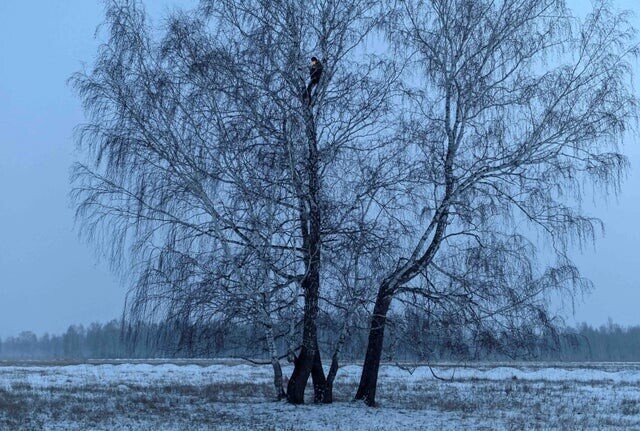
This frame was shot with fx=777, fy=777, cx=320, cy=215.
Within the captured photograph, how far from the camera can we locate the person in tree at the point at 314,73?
16.0 m

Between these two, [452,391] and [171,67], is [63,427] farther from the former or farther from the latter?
[452,391]

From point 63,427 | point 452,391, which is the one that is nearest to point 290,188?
point 63,427

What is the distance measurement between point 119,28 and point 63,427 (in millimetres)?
8003

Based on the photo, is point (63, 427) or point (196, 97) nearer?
point (63, 427)

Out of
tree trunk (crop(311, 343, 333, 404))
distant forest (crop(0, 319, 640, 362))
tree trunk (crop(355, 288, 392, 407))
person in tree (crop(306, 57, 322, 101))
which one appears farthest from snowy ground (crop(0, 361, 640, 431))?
person in tree (crop(306, 57, 322, 101))

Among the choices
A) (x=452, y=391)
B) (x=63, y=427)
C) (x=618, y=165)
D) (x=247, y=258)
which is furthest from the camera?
(x=452, y=391)

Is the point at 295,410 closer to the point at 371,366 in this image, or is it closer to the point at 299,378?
the point at 299,378

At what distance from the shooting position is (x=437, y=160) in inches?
635

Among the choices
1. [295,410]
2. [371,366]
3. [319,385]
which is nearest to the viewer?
[295,410]

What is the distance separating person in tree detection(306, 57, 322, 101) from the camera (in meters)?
16.0

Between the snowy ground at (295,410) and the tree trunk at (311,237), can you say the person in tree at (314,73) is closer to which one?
the tree trunk at (311,237)

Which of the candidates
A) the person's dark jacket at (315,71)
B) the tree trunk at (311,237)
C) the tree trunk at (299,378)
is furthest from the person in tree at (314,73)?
the tree trunk at (299,378)

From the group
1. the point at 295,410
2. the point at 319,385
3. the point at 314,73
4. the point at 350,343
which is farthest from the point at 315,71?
the point at 295,410

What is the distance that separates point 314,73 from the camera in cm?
1605
